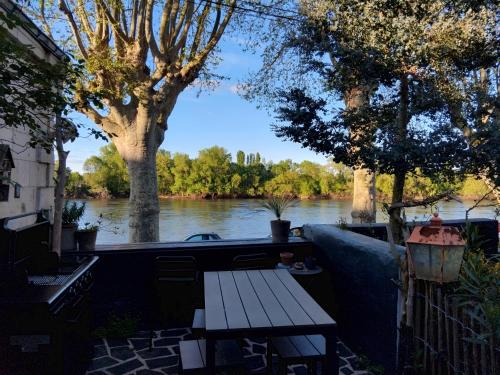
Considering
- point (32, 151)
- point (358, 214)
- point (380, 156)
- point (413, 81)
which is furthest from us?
point (358, 214)

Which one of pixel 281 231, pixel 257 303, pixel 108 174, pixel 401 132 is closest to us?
pixel 257 303

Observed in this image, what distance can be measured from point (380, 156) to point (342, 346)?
2.09m

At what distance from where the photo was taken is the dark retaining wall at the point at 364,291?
2949 mm

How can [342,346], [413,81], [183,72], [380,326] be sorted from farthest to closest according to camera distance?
1. [183,72]
2. [413,81]
3. [342,346]
4. [380,326]

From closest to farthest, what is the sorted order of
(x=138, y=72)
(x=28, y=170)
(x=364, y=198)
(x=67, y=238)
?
1. (x=28, y=170)
2. (x=67, y=238)
3. (x=138, y=72)
4. (x=364, y=198)

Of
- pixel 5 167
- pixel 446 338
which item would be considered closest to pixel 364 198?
pixel 446 338

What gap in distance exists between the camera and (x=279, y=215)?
4801 millimetres

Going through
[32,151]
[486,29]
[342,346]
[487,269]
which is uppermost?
[486,29]

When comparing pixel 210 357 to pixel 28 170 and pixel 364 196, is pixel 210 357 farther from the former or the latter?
pixel 364 196

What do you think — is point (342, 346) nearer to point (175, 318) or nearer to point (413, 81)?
point (175, 318)

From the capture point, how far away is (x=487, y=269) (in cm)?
241

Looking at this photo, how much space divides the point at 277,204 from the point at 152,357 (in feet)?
7.45

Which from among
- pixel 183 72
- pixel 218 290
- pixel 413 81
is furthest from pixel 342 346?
pixel 183 72

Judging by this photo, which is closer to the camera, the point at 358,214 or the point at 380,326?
the point at 380,326
